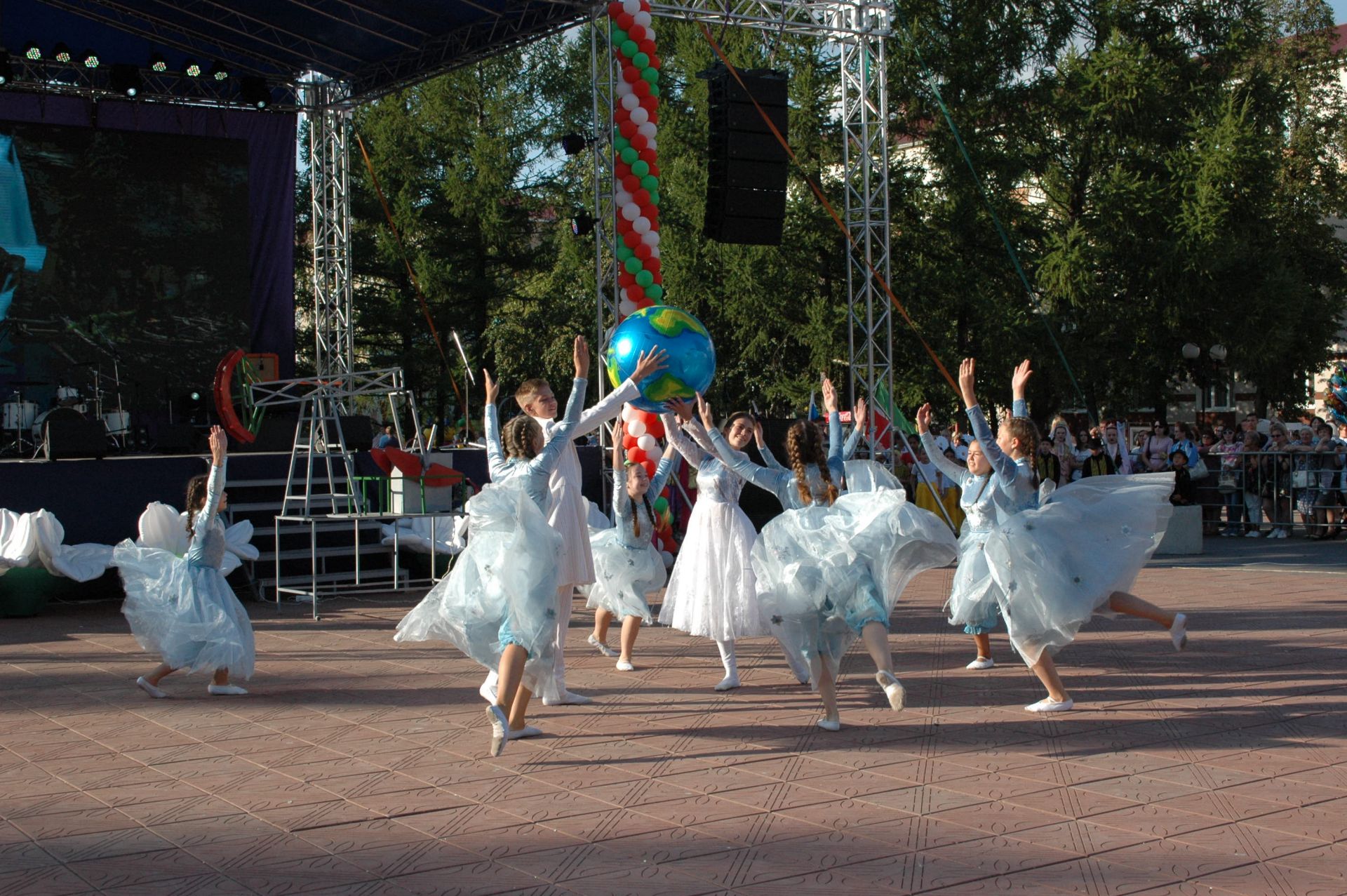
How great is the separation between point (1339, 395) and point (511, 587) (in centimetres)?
2865

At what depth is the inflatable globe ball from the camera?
7902 millimetres

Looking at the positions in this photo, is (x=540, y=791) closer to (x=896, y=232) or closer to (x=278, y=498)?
(x=278, y=498)

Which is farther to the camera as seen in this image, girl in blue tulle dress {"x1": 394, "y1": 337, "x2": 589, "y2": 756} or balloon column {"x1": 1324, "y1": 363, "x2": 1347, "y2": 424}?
balloon column {"x1": 1324, "y1": 363, "x2": 1347, "y2": 424}

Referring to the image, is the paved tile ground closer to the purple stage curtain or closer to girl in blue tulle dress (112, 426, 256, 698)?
girl in blue tulle dress (112, 426, 256, 698)

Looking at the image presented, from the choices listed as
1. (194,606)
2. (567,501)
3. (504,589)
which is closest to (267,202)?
(194,606)

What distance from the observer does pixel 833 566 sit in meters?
6.92

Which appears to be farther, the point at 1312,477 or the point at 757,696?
the point at 1312,477

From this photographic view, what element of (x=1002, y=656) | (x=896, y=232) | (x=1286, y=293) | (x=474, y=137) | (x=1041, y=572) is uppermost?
(x=474, y=137)

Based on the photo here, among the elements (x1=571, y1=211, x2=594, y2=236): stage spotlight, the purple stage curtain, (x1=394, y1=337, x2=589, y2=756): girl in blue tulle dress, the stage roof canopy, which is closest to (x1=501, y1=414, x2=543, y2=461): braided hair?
(x1=394, y1=337, x2=589, y2=756): girl in blue tulle dress

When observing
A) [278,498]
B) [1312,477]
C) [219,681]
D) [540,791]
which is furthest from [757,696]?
[1312,477]

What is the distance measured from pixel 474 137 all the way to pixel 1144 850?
3672cm

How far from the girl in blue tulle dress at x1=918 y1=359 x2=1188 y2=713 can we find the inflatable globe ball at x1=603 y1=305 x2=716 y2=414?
1.67 meters

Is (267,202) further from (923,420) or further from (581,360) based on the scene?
(581,360)

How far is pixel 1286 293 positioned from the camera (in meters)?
28.9
